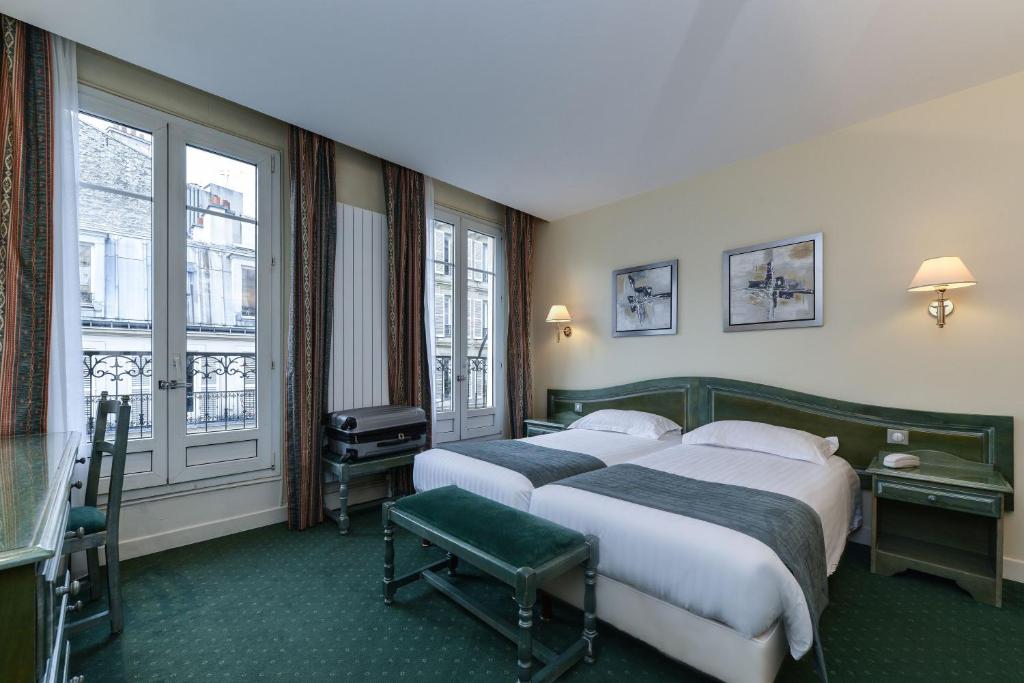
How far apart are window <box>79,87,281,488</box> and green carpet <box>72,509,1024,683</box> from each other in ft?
2.49

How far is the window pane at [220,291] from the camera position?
2.93m

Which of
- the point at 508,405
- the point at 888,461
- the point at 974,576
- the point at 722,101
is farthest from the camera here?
→ the point at 508,405

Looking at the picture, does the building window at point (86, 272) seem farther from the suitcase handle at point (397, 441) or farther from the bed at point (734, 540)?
the bed at point (734, 540)

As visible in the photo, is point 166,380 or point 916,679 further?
point 166,380

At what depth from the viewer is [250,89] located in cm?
267

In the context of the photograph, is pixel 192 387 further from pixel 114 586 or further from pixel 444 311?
pixel 444 311

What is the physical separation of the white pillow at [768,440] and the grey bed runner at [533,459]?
37.5 inches

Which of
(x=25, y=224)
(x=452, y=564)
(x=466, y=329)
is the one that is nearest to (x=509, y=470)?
(x=452, y=564)

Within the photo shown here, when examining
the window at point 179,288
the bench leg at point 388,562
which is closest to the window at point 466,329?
the window at point 179,288

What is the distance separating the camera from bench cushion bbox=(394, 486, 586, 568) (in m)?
1.73

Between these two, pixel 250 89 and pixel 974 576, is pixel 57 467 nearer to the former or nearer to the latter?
pixel 250 89

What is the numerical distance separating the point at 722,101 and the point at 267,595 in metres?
3.83

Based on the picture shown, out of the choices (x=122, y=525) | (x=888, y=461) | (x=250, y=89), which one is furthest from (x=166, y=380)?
(x=888, y=461)

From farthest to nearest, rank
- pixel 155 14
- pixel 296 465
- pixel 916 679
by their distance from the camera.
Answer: pixel 296 465, pixel 155 14, pixel 916 679
